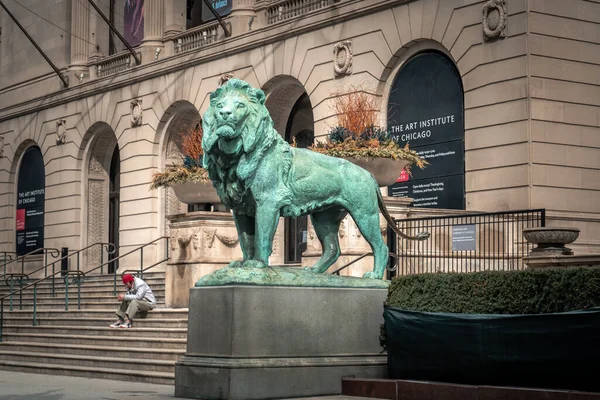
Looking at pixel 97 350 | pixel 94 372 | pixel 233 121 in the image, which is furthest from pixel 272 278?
pixel 97 350

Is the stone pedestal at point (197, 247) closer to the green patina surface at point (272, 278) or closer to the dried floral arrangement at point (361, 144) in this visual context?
the dried floral arrangement at point (361, 144)

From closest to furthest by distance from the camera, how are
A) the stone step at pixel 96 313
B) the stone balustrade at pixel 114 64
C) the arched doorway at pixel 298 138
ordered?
the stone step at pixel 96 313 < the arched doorway at pixel 298 138 < the stone balustrade at pixel 114 64

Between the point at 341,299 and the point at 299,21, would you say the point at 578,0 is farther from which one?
the point at 341,299

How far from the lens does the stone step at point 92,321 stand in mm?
22047

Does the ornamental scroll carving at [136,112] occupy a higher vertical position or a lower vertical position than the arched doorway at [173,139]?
higher

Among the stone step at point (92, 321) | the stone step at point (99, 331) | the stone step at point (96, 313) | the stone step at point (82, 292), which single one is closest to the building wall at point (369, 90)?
the stone step at point (82, 292)

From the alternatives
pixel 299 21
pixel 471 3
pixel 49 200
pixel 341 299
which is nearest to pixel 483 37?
pixel 471 3

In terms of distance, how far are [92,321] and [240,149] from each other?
12378 millimetres

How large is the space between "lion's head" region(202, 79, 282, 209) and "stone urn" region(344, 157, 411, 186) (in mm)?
6717

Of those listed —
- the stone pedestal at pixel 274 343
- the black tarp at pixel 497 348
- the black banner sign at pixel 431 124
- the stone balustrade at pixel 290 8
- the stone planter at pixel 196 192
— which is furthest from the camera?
the stone balustrade at pixel 290 8

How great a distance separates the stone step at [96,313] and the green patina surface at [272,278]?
830 cm

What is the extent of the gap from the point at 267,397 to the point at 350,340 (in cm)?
159

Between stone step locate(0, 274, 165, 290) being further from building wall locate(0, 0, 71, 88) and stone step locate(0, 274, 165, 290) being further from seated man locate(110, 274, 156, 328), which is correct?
building wall locate(0, 0, 71, 88)

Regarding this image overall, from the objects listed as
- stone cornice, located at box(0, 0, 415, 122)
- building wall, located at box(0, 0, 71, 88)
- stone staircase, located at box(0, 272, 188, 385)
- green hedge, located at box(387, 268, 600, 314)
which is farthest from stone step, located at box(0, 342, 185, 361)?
building wall, located at box(0, 0, 71, 88)
